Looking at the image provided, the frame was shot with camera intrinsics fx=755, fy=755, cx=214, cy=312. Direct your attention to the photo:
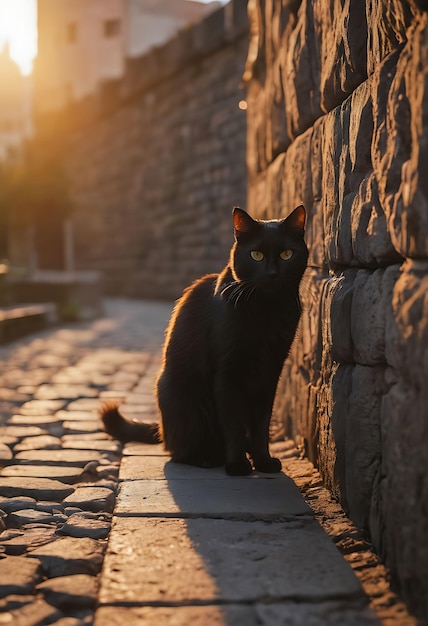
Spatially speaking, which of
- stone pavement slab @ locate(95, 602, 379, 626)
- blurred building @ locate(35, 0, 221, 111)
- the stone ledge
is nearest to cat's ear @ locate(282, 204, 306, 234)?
stone pavement slab @ locate(95, 602, 379, 626)

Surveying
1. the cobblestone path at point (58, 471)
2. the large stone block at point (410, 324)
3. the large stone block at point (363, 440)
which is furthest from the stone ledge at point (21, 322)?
the large stone block at point (410, 324)

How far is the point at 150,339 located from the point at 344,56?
6.40 m

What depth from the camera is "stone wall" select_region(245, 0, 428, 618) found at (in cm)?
185

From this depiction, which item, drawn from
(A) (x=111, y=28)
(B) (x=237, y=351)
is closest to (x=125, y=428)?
(B) (x=237, y=351)

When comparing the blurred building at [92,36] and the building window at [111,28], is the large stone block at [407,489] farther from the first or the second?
the building window at [111,28]

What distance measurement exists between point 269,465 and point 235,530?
0.76 metres

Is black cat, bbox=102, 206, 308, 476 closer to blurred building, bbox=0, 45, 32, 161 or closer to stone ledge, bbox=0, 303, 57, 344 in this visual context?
stone ledge, bbox=0, 303, 57, 344

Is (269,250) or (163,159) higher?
(163,159)

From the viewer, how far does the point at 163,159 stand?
1589 cm

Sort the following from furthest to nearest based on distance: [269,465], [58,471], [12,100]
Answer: [12,100] → [58,471] → [269,465]

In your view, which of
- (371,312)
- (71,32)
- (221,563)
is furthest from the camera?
(71,32)

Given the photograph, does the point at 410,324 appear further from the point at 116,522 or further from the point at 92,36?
the point at 92,36

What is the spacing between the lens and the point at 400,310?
1938 mm

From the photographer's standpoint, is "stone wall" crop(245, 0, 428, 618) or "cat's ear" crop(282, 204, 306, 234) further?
"cat's ear" crop(282, 204, 306, 234)
